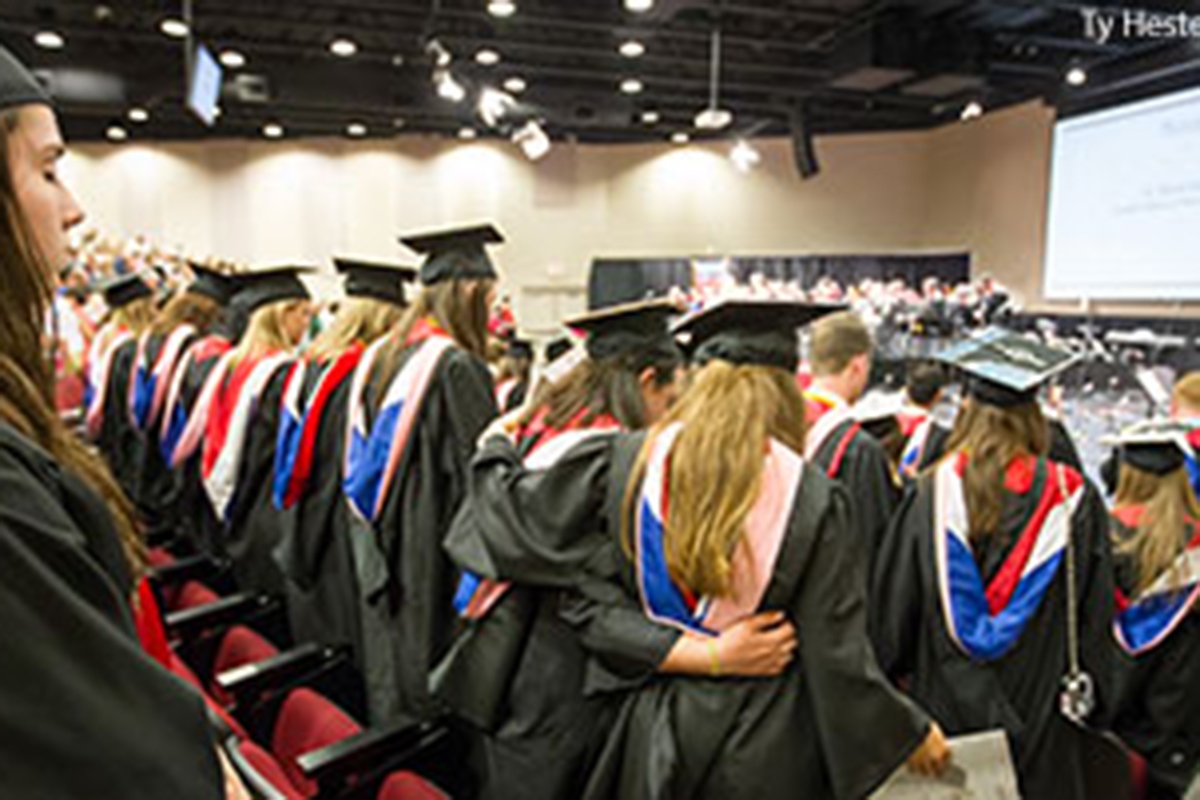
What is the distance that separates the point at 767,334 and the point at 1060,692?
1376mm

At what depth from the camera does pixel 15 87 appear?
756 millimetres

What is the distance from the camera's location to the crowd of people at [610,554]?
705 mm

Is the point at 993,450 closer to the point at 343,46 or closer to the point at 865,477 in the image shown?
the point at 865,477

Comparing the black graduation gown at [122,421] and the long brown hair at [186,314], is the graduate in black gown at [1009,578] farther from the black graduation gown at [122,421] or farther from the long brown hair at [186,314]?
the black graduation gown at [122,421]

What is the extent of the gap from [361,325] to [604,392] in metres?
1.39

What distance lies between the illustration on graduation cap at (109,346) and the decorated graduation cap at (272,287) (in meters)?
1.40

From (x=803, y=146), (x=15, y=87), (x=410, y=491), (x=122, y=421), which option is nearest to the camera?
(x=15, y=87)

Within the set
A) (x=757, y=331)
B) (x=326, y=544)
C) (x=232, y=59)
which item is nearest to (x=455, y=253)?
(x=326, y=544)

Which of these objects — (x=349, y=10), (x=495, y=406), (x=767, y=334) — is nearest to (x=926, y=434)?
(x=495, y=406)

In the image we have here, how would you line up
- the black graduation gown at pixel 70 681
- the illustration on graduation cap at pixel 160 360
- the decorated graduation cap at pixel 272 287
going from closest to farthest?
the black graduation gown at pixel 70 681 → the decorated graduation cap at pixel 272 287 → the illustration on graduation cap at pixel 160 360

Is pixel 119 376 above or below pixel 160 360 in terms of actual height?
below

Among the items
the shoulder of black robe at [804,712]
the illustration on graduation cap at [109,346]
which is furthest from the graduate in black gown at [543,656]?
the illustration on graduation cap at [109,346]

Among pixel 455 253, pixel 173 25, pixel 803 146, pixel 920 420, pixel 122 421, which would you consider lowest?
pixel 122 421

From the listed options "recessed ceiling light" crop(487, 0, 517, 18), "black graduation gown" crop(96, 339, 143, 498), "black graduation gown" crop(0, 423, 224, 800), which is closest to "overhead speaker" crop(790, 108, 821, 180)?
"recessed ceiling light" crop(487, 0, 517, 18)
